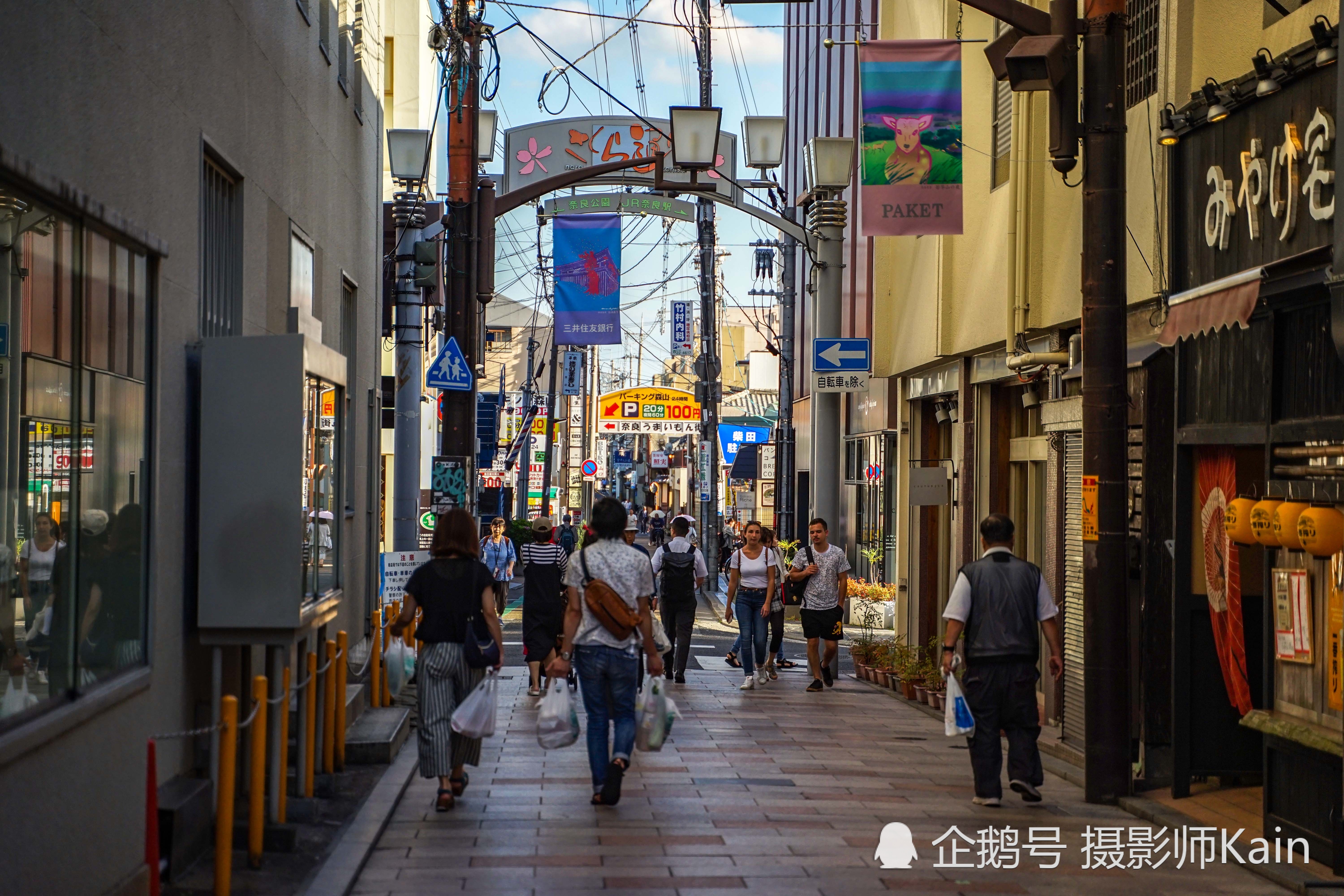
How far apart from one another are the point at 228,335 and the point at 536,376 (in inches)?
1554

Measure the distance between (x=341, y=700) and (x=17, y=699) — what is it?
463 cm

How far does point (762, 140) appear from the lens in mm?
20281

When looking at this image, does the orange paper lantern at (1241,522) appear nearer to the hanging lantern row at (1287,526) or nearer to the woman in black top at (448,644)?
the hanging lantern row at (1287,526)

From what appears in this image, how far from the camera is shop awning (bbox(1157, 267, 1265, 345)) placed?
8336 millimetres

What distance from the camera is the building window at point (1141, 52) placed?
11.1m

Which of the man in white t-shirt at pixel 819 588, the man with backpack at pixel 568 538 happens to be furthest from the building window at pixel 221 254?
the man with backpack at pixel 568 538

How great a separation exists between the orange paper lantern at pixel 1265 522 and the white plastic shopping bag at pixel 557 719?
4.19 meters

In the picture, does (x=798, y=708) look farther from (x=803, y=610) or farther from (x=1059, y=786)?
(x=1059, y=786)

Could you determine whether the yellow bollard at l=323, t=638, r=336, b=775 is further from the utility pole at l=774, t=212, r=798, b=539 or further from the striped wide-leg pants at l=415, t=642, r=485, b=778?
the utility pole at l=774, t=212, r=798, b=539

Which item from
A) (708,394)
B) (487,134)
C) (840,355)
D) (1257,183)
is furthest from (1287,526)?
(708,394)

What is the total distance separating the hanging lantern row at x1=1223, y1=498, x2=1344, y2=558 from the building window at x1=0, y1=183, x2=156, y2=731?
235 inches

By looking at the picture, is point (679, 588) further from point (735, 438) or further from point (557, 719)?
point (735, 438)

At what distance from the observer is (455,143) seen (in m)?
14.9

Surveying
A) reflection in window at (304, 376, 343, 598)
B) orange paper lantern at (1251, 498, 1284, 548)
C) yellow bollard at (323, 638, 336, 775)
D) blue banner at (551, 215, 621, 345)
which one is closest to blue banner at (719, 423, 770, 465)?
blue banner at (551, 215, 621, 345)
